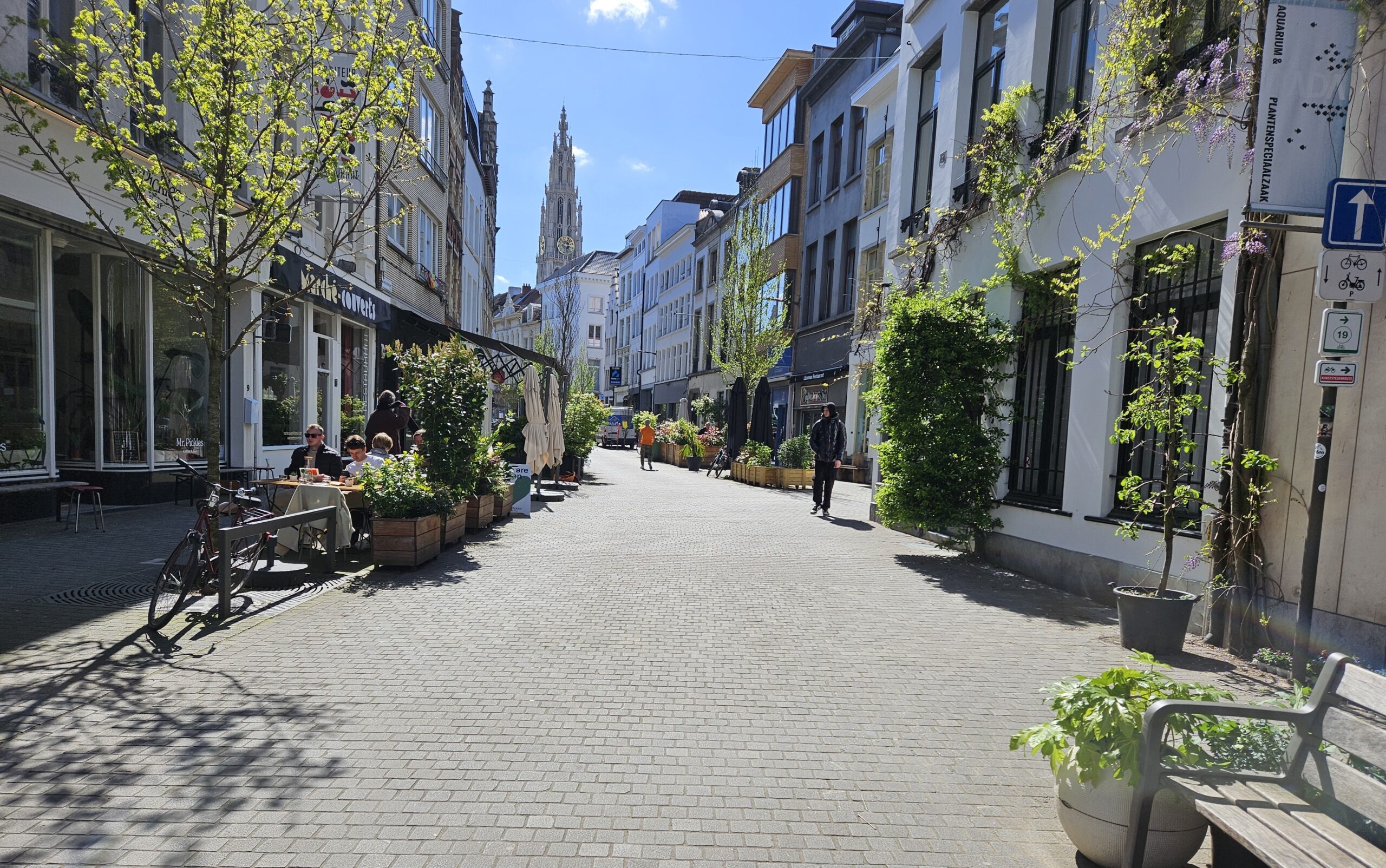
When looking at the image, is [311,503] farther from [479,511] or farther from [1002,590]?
[1002,590]

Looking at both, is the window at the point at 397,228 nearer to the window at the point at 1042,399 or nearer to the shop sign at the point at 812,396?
the shop sign at the point at 812,396

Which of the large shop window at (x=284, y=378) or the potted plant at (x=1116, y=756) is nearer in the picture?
the potted plant at (x=1116, y=756)

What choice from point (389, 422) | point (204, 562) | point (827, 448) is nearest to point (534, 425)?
point (389, 422)

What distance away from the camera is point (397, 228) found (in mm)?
21375

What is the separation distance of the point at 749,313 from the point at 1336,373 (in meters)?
21.6

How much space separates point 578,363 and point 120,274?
51297mm

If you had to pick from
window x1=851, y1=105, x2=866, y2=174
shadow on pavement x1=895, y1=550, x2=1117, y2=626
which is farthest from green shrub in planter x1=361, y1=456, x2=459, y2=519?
window x1=851, y1=105, x2=866, y2=174

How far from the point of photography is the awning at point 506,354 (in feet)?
56.3

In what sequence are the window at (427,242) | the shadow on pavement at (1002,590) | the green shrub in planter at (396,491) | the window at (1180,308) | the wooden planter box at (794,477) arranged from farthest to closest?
1. the window at (427,242)
2. the wooden planter box at (794,477)
3. the green shrub in planter at (396,491)
4. the shadow on pavement at (1002,590)
5. the window at (1180,308)

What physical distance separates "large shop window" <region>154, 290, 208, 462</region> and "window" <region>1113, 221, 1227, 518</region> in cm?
1282

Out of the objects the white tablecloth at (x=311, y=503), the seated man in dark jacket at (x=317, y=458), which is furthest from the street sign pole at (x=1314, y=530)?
the seated man in dark jacket at (x=317, y=458)

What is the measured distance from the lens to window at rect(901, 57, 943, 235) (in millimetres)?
14109

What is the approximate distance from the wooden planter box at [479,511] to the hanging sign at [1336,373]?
351 inches

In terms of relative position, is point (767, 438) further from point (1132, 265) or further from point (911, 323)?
point (1132, 265)
